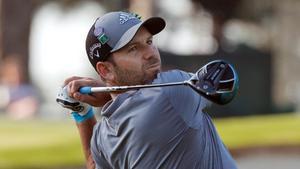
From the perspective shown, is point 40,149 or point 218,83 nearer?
point 218,83

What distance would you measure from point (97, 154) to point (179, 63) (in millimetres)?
10321

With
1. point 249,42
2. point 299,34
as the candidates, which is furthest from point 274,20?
point 249,42

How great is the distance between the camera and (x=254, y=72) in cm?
1661

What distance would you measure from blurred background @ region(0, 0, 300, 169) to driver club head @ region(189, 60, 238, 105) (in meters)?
5.00

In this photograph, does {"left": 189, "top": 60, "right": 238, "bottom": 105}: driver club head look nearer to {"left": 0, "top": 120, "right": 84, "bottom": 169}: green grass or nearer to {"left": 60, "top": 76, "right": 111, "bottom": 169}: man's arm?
{"left": 60, "top": 76, "right": 111, "bottom": 169}: man's arm

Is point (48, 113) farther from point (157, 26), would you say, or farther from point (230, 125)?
point (157, 26)

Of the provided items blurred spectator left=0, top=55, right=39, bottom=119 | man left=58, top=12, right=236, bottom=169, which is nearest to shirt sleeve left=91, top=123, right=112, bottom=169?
man left=58, top=12, right=236, bottom=169

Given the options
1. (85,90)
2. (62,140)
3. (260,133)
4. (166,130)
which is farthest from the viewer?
(260,133)

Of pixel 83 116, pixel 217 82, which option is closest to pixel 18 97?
pixel 83 116

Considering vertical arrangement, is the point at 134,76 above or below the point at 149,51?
below

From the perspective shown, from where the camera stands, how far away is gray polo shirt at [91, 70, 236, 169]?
16.8 feet

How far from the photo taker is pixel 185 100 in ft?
16.8

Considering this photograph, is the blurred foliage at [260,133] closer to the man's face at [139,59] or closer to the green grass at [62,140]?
the green grass at [62,140]

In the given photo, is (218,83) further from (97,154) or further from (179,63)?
(179,63)
